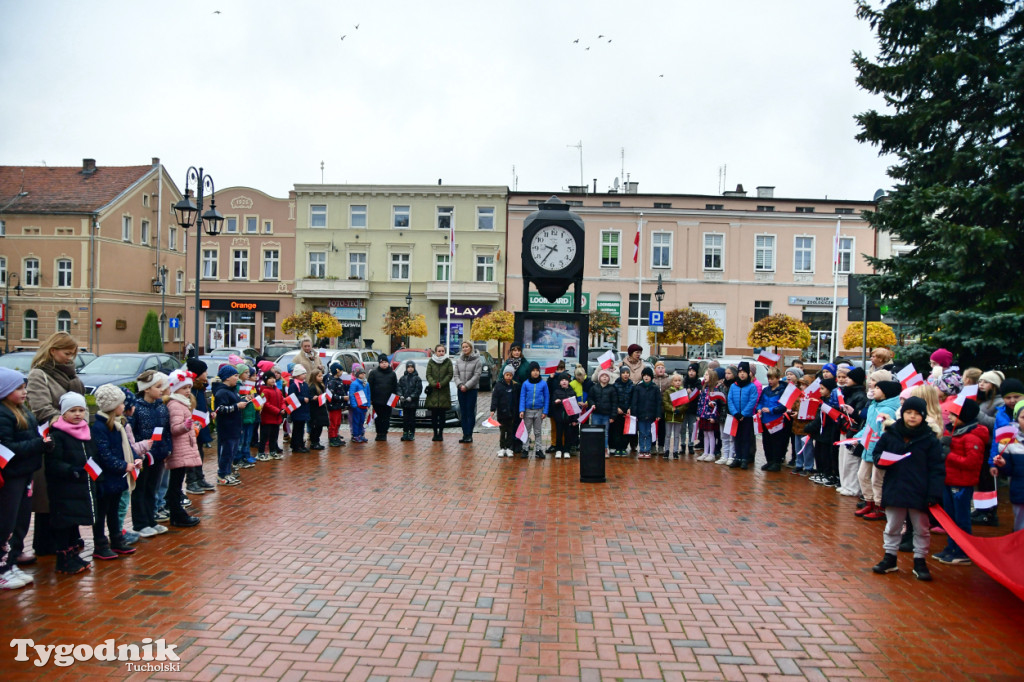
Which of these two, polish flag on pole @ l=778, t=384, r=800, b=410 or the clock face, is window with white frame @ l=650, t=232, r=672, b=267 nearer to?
the clock face

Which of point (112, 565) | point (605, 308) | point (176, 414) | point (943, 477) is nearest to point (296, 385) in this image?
point (176, 414)

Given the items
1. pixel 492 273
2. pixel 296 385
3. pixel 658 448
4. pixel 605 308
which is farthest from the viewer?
pixel 492 273

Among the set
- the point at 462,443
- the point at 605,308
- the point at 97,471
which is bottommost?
the point at 462,443

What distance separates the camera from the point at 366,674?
14.8 ft

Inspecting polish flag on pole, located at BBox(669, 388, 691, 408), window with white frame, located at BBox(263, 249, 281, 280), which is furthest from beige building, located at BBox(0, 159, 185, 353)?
polish flag on pole, located at BBox(669, 388, 691, 408)

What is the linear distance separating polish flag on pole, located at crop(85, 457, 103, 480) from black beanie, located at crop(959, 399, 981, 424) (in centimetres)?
813

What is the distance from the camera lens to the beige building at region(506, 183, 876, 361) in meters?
44.5

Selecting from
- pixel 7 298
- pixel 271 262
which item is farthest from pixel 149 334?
pixel 7 298

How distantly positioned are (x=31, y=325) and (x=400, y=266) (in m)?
25.1

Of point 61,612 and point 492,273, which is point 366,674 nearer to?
point 61,612

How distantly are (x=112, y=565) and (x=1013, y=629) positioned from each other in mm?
7483

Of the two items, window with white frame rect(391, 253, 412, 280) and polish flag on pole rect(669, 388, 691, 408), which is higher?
window with white frame rect(391, 253, 412, 280)

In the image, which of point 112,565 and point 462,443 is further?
point 462,443

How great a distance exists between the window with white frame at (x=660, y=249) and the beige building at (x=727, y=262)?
0.20ft
